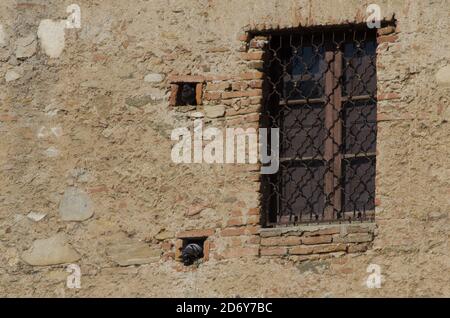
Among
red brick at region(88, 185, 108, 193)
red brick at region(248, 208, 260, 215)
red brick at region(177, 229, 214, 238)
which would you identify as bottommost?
red brick at region(177, 229, 214, 238)

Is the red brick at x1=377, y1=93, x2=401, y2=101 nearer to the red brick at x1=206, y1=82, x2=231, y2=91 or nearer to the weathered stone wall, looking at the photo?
the weathered stone wall

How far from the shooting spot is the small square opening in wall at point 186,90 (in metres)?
9.30

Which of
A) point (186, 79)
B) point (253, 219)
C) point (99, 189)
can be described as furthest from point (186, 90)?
point (253, 219)

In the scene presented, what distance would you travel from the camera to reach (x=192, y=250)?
907 centimetres

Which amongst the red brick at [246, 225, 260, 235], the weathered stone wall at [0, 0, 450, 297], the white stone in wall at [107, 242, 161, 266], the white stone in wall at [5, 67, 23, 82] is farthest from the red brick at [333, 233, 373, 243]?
the white stone in wall at [5, 67, 23, 82]

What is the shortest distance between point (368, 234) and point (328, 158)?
552mm

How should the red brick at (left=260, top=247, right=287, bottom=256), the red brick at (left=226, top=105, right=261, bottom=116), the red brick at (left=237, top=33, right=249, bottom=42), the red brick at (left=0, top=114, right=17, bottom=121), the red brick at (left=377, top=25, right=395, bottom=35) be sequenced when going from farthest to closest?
1. the red brick at (left=0, top=114, right=17, bottom=121)
2. the red brick at (left=237, top=33, right=249, bottom=42)
3. the red brick at (left=226, top=105, right=261, bottom=116)
4. the red brick at (left=377, top=25, right=395, bottom=35)
5. the red brick at (left=260, top=247, right=287, bottom=256)

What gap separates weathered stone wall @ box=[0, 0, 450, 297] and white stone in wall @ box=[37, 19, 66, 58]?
0.04 feet

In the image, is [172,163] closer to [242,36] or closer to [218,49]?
[218,49]

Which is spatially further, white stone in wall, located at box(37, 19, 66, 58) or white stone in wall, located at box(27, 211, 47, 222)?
white stone in wall, located at box(37, 19, 66, 58)

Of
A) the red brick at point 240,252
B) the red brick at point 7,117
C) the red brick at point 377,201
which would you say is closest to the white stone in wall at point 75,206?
the red brick at point 7,117

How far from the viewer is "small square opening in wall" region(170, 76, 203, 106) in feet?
30.5

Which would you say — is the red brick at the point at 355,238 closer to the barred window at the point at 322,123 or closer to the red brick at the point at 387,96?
the barred window at the point at 322,123

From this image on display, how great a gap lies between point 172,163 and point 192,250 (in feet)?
1.73
